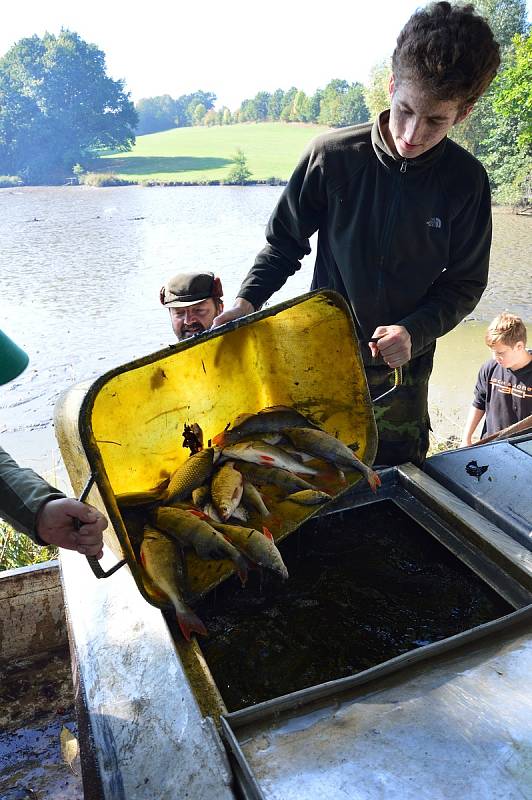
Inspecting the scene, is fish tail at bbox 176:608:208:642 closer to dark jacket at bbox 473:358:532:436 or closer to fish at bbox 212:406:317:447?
fish at bbox 212:406:317:447

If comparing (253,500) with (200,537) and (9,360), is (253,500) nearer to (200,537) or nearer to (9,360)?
(200,537)

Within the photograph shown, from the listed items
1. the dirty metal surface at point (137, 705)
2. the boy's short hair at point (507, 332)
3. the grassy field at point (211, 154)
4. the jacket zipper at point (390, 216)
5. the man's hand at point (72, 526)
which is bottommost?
the grassy field at point (211, 154)

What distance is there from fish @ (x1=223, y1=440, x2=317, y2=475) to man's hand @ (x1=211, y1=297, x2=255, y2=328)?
543 millimetres

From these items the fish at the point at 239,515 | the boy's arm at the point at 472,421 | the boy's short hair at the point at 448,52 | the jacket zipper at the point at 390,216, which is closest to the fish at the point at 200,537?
the fish at the point at 239,515

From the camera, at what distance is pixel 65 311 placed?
18.4 meters

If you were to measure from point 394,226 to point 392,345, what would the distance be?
0.69 metres

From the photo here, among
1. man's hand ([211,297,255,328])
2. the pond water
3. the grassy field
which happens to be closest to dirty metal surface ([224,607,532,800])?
man's hand ([211,297,255,328])

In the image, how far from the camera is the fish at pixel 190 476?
2.46m

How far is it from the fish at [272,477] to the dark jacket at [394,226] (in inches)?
34.6

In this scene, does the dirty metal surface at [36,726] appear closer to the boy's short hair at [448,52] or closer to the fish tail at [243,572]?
the fish tail at [243,572]

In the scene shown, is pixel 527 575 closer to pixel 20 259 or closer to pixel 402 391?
pixel 402 391

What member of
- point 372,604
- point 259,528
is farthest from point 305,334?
point 372,604

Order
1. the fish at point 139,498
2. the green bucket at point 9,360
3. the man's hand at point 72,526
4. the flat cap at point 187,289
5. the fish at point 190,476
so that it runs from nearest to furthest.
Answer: the green bucket at point 9,360 → the man's hand at point 72,526 → the fish at point 139,498 → the fish at point 190,476 → the flat cap at point 187,289

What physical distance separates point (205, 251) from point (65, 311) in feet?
29.6
